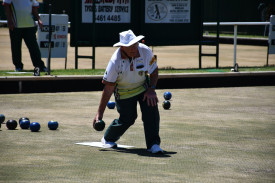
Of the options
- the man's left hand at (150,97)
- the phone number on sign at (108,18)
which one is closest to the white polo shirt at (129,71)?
the man's left hand at (150,97)

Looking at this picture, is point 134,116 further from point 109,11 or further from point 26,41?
point 109,11

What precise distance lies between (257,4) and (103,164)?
28849 millimetres

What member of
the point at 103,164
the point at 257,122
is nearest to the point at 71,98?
the point at 257,122

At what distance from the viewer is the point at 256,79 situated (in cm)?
1309

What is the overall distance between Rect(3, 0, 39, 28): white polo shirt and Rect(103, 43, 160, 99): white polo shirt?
6.08 meters

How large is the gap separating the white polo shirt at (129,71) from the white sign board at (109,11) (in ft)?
23.6

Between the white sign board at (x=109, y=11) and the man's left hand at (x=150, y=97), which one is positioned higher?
the white sign board at (x=109, y=11)

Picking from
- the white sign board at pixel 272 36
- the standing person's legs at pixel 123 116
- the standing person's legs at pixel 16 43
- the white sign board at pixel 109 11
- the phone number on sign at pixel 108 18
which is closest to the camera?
the standing person's legs at pixel 123 116

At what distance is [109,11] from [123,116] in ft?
24.5

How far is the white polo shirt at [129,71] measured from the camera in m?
6.61

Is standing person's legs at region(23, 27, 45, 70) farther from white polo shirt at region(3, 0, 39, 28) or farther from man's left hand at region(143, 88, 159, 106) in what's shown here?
man's left hand at region(143, 88, 159, 106)

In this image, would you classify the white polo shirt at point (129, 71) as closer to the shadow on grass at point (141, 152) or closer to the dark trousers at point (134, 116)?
the dark trousers at point (134, 116)

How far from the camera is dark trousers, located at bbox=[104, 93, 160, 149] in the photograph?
6707 millimetres

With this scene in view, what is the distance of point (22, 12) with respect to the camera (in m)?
12.5
